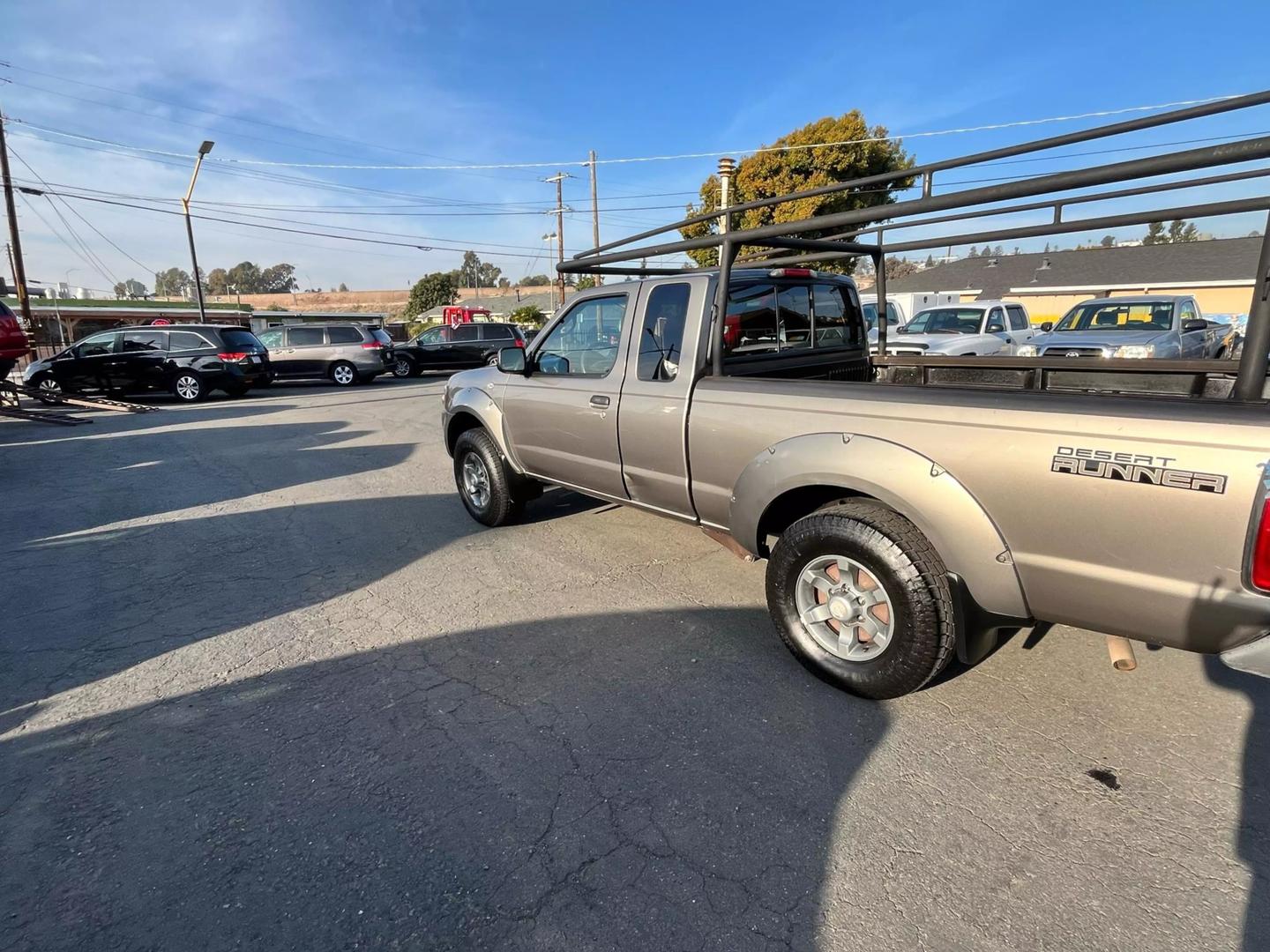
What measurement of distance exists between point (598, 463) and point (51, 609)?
344 centimetres

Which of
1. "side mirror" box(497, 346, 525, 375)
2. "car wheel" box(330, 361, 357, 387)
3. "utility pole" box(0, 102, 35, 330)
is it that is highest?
"utility pole" box(0, 102, 35, 330)

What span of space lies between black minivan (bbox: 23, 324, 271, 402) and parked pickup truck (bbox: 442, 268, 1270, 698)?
13601mm

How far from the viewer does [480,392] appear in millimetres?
5344

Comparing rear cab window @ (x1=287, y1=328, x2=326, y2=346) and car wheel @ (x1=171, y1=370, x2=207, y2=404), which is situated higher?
rear cab window @ (x1=287, y1=328, x2=326, y2=346)

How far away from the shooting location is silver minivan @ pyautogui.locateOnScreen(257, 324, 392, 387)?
18703 millimetres

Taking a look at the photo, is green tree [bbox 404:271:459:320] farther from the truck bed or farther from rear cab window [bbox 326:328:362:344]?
the truck bed

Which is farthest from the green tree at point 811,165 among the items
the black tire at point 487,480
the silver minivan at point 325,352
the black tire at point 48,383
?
the black tire at point 487,480

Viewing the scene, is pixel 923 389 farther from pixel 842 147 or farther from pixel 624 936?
pixel 842 147

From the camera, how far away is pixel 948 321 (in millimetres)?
14500

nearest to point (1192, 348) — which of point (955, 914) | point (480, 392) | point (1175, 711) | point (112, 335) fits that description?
point (1175, 711)

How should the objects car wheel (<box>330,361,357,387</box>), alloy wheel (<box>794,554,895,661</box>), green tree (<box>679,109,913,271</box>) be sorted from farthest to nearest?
green tree (<box>679,109,913,271</box>) < car wheel (<box>330,361,357,387</box>) < alloy wheel (<box>794,554,895,661</box>)

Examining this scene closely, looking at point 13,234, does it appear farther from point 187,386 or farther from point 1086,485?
point 1086,485

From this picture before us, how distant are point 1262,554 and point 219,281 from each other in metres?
135

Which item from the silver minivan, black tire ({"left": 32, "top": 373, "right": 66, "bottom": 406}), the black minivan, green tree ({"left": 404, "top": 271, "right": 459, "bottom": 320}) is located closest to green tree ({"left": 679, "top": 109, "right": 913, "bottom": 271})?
the silver minivan
